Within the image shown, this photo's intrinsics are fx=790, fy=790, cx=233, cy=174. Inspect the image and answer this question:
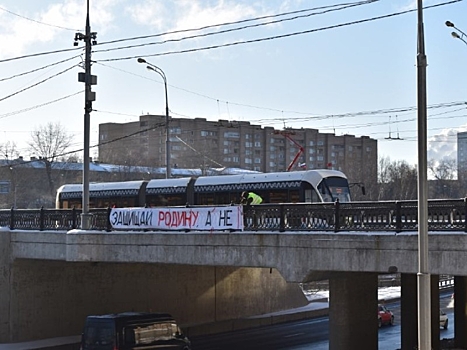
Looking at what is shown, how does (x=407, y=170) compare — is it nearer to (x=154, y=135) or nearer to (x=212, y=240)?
(x=154, y=135)

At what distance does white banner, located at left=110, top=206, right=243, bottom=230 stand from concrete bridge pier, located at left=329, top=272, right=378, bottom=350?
3.25m

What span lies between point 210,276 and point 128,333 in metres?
16.1

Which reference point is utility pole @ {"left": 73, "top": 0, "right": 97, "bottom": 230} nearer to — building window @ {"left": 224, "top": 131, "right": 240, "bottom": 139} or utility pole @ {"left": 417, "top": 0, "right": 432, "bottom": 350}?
utility pole @ {"left": 417, "top": 0, "right": 432, "bottom": 350}

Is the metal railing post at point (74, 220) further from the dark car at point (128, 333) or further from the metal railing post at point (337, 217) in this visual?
the metal railing post at point (337, 217)

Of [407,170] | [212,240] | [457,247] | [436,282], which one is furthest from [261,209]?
[407,170]

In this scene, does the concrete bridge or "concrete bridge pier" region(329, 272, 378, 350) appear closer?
the concrete bridge

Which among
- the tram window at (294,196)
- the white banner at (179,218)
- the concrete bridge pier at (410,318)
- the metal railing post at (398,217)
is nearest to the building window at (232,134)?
the tram window at (294,196)

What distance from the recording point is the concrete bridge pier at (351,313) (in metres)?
21.5

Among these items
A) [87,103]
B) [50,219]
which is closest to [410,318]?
[87,103]

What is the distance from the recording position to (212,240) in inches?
895

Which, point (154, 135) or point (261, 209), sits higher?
point (154, 135)

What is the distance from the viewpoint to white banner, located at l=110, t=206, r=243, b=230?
22531 millimetres

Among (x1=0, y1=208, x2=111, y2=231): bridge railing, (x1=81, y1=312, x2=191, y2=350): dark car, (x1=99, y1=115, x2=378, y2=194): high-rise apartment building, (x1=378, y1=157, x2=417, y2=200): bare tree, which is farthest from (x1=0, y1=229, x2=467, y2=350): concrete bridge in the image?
(x1=99, y1=115, x2=378, y2=194): high-rise apartment building

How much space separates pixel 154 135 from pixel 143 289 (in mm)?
94203
